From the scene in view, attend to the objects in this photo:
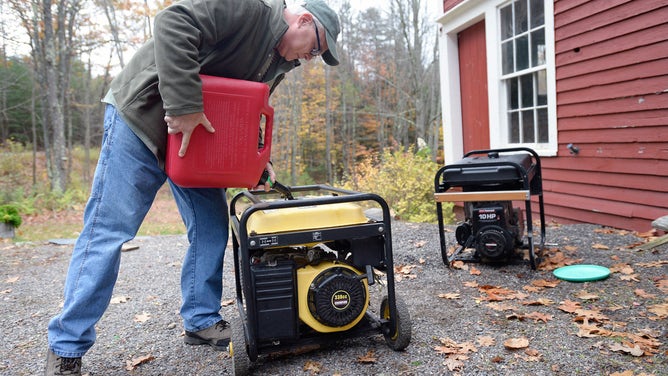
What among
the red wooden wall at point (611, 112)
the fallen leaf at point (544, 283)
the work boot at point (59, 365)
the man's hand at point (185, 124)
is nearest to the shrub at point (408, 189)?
the red wooden wall at point (611, 112)

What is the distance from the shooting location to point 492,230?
3516mm

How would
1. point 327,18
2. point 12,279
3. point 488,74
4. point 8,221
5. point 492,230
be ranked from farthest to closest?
point 8,221
point 488,74
point 12,279
point 492,230
point 327,18

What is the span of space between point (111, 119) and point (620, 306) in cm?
284

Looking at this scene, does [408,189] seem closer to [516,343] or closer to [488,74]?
[488,74]

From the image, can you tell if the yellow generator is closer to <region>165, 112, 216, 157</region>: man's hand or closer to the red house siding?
<region>165, 112, 216, 157</region>: man's hand

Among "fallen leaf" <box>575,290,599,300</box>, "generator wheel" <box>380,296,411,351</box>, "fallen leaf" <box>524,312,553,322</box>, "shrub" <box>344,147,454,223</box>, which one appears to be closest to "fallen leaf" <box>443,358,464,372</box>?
"generator wheel" <box>380,296,411,351</box>

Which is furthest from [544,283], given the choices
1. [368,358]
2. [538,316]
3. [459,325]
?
[368,358]

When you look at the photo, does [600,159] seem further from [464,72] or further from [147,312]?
[147,312]

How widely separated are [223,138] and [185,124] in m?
0.18

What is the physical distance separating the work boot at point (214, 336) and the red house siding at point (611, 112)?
412 cm

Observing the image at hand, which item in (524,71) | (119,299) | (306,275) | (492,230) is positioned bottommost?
(119,299)

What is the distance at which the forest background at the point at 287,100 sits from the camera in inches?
516

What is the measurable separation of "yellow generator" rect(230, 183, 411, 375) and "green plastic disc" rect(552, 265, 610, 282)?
5.12ft

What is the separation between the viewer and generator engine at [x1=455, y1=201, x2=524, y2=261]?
349 centimetres
